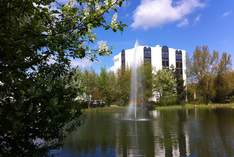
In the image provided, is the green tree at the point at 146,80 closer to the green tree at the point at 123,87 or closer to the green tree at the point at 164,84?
the green tree at the point at 164,84

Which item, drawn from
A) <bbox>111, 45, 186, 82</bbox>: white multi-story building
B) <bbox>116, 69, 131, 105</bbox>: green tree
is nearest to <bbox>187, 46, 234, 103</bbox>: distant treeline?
<bbox>116, 69, 131, 105</bbox>: green tree

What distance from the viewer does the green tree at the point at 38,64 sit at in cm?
501

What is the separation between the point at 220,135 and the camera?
893 inches

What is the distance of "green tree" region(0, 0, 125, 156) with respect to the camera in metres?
5.01

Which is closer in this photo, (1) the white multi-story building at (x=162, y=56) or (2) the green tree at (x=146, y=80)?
(2) the green tree at (x=146, y=80)

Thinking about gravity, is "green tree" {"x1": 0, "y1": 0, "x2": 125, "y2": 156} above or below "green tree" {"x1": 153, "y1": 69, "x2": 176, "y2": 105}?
below

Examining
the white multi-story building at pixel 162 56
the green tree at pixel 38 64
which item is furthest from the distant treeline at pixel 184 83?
the green tree at pixel 38 64

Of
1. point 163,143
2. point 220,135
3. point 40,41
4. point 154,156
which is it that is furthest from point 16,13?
point 220,135

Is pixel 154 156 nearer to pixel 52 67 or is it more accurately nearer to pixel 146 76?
pixel 52 67

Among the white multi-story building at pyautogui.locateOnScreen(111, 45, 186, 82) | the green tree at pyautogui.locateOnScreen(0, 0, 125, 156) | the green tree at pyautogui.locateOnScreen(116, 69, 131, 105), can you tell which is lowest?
the green tree at pyautogui.locateOnScreen(0, 0, 125, 156)

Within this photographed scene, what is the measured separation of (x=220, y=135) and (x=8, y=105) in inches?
746

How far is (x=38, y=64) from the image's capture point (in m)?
5.61

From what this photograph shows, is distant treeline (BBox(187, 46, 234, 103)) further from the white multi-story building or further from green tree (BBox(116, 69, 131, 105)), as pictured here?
the white multi-story building

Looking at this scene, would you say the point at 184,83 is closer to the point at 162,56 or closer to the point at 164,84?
the point at 164,84
